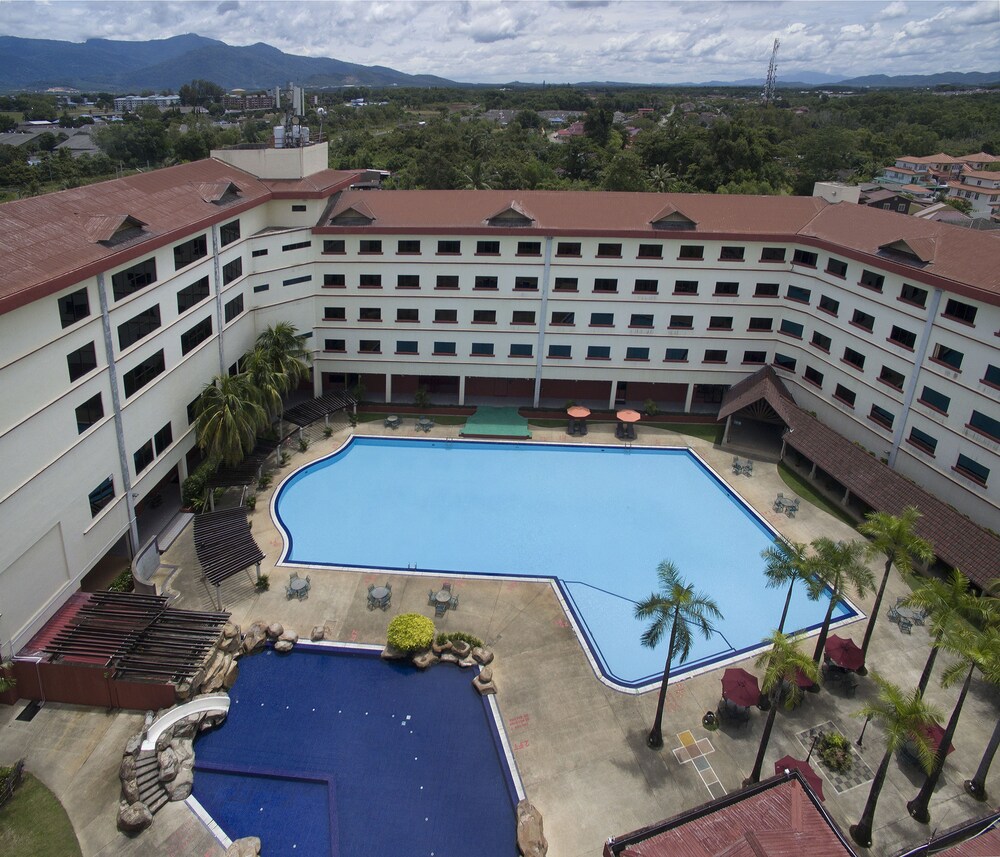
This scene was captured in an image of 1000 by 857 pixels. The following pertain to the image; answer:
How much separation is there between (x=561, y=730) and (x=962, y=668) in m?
13.3

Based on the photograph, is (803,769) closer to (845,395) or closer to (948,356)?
(948,356)

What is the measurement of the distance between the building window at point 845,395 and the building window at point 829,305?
4883mm

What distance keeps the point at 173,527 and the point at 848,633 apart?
109 ft

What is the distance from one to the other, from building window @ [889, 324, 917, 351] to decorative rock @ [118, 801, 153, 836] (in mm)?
41503

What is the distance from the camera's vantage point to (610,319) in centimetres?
4925

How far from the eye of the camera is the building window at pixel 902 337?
1539 inches

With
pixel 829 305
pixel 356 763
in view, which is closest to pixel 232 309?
pixel 356 763

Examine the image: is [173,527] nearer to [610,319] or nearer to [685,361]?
[610,319]

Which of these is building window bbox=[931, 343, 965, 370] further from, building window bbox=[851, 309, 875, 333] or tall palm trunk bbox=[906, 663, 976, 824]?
tall palm trunk bbox=[906, 663, 976, 824]

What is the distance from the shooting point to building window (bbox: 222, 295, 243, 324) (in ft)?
136

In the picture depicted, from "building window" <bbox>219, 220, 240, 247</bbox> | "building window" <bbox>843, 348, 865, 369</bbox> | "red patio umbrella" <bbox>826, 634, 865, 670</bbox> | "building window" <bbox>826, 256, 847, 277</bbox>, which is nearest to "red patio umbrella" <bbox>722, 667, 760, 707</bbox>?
"red patio umbrella" <bbox>826, 634, 865, 670</bbox>

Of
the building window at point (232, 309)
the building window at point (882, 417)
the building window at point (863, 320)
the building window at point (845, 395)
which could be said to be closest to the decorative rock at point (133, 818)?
the building window at point (232, 309)

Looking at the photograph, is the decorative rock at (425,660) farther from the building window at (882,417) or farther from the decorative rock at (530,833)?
the building window at (882,417)

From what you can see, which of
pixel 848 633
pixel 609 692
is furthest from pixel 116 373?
pixel 848 633
